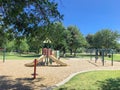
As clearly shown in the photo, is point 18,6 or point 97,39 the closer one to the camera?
point 18,6

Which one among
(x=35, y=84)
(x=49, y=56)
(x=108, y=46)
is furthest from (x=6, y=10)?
(x=108, y=46)

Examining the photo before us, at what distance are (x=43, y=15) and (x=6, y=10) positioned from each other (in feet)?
5.06

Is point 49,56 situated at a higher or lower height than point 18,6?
lower

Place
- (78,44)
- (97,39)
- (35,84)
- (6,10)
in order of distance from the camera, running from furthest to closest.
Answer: (97,39)
(78,44)
(35,84)
(6,10)

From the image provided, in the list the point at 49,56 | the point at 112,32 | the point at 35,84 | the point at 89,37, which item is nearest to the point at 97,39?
the point at 112,32

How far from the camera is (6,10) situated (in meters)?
7.21

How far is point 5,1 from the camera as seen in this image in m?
6.45


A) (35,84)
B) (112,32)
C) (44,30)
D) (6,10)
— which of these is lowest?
(35,84)

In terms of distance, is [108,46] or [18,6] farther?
[108,46]

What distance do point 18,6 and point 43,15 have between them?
5.82 feet

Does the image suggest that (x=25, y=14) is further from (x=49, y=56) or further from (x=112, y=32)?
(x=112, y=32)

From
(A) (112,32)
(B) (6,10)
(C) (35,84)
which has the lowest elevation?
(C) (35,84)

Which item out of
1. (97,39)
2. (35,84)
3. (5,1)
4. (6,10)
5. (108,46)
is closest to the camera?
(5,1)

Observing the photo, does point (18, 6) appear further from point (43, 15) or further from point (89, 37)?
point (89, 37)
